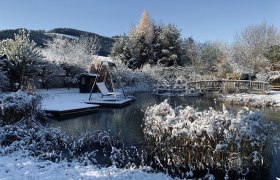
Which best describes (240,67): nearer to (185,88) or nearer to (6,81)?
(185,88)

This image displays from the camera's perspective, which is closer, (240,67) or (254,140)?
(254,140)

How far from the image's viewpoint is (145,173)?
5.62m

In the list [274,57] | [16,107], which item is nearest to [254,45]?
[274,57]

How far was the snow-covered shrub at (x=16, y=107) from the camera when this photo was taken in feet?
27.8

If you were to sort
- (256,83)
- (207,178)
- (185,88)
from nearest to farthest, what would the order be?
(207,178), (256,83), (185,88)

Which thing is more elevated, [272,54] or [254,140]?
[272,54]

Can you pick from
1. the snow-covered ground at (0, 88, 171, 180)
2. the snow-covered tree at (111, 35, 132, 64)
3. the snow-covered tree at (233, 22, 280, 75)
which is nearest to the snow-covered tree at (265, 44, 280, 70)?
the snow-covered tree at (233, 22, 280, 75)

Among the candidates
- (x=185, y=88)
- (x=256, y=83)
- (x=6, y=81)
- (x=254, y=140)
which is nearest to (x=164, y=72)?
(x=185, y=88)

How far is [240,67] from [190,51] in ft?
32.7

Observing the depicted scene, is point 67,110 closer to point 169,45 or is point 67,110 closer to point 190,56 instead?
point 169,45

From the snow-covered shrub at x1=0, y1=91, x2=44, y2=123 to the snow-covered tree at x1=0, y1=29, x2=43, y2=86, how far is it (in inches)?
362

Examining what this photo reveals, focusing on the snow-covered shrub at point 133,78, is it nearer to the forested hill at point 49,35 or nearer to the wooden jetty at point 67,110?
the forested hill at point 49,35

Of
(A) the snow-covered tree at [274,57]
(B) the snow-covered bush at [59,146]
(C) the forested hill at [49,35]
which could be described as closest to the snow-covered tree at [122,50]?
(C) the forested hill at [49,35]

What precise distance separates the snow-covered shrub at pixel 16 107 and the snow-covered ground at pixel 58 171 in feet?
8.65
